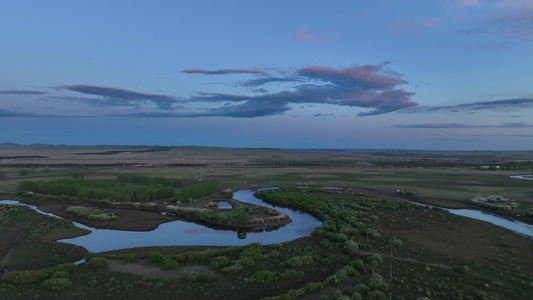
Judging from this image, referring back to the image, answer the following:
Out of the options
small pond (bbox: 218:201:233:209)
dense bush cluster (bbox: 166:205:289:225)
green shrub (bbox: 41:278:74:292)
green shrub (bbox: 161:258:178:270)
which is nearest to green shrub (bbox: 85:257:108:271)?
green shrub (bbox: 41:278:74:292)

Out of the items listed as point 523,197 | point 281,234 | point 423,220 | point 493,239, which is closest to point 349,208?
point 423,220

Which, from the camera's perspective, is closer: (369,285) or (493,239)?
(369,285)

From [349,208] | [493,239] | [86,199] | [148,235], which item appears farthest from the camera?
[86,199]

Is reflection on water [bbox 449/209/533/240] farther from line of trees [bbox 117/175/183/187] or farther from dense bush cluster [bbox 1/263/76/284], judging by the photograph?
line of trees [bbox 117/175/183/187]

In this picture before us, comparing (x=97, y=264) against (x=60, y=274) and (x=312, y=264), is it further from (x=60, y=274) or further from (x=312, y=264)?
(x=312, y=264)

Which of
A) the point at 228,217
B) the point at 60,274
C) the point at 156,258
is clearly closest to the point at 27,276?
the point at 60,274

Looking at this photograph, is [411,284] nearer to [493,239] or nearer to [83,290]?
[493,239]

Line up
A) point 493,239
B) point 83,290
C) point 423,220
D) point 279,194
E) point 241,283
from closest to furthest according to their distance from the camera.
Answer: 1. point 83,290
2. point 241,283
3. point 493,239
4. point 423,220
5. point 279,194

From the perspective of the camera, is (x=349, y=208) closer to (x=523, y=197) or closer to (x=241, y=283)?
(x=241, y=283)
